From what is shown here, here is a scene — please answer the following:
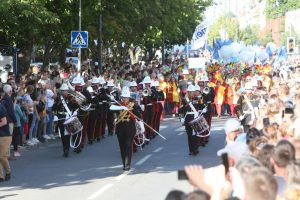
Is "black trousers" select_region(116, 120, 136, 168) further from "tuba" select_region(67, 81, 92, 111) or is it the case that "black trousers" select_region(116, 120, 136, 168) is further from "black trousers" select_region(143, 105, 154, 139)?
"black trousers" select_region(143, 105, 154, 139)

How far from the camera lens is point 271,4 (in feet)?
388

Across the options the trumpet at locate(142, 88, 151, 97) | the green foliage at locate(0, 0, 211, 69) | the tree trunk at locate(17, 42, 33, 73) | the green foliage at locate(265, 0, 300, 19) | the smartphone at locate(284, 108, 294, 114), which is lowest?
the smartphone at locate(284, 108, 294, 114)

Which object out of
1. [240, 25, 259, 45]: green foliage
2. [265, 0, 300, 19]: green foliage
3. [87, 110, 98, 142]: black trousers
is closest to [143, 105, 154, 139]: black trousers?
[87, 110, 98, 142]: black trousers

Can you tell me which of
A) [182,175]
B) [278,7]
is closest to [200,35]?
[182,175]

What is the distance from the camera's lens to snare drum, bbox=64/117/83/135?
19.1 metres

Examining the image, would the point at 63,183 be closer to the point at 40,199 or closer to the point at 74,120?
the point at 40,199

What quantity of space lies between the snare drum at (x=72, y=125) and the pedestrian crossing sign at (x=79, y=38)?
29.2 ft

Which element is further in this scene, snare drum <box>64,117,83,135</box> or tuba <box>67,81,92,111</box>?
tuba <box>67,81,92,111</box>

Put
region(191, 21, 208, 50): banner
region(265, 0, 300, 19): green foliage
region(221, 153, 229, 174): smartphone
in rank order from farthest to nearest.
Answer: region(265, 0, 300, 19): green foliage < region(191, 21, 208, 50): banner < region(221, 153, 229, 174): smartphone

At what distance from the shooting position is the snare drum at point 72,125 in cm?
1910

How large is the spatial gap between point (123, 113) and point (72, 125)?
264 centimetres

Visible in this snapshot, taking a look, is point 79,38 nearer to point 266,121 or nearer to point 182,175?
point 266,121

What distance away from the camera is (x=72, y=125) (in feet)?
63.0

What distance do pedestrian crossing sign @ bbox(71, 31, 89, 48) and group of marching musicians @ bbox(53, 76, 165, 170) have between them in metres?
4.00
